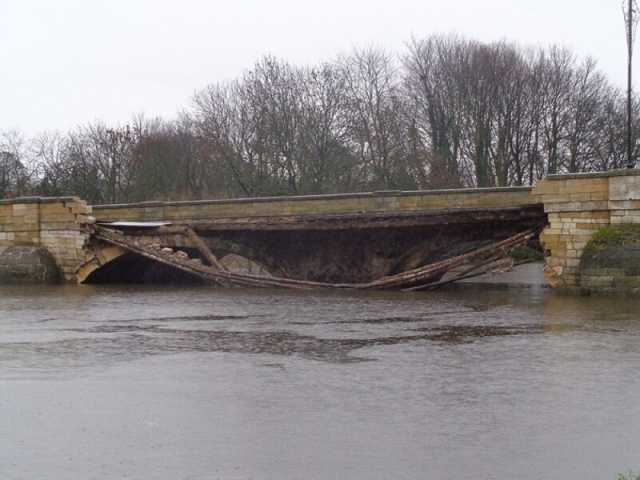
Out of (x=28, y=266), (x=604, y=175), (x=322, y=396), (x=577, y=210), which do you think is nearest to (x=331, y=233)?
(x=577, y=210)

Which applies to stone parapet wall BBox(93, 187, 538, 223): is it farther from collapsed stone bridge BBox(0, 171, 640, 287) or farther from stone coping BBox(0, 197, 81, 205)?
stone coping BBox(0, 197, 81, 205)

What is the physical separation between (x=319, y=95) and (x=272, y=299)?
29011mm

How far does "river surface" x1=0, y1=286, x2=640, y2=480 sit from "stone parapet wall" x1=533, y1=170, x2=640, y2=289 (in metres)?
4.76

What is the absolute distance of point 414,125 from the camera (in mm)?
50375

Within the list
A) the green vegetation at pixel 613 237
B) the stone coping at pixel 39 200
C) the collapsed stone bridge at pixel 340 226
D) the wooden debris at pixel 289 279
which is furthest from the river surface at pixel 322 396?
the stone coping at pixel 39 200

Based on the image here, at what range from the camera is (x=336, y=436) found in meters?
8.20

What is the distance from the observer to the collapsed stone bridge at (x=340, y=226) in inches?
928

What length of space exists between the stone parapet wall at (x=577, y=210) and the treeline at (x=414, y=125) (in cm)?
2251

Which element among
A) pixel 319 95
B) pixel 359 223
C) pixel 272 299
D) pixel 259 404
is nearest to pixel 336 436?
pixel 259 404

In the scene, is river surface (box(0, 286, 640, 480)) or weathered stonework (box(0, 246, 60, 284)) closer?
river surface (box(0, 286, 640, 480))

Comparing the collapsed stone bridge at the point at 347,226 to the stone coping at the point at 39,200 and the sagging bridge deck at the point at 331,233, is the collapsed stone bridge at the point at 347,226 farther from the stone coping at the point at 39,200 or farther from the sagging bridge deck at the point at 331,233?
the stone coping at the point at 39,200

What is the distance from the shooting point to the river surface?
24.3 ft

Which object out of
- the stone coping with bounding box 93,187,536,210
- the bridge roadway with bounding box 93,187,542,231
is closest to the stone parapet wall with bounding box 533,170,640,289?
the bridge roadway with bounding box 93,187,542,231

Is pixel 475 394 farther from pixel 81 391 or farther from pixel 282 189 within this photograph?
pixel 282 189
